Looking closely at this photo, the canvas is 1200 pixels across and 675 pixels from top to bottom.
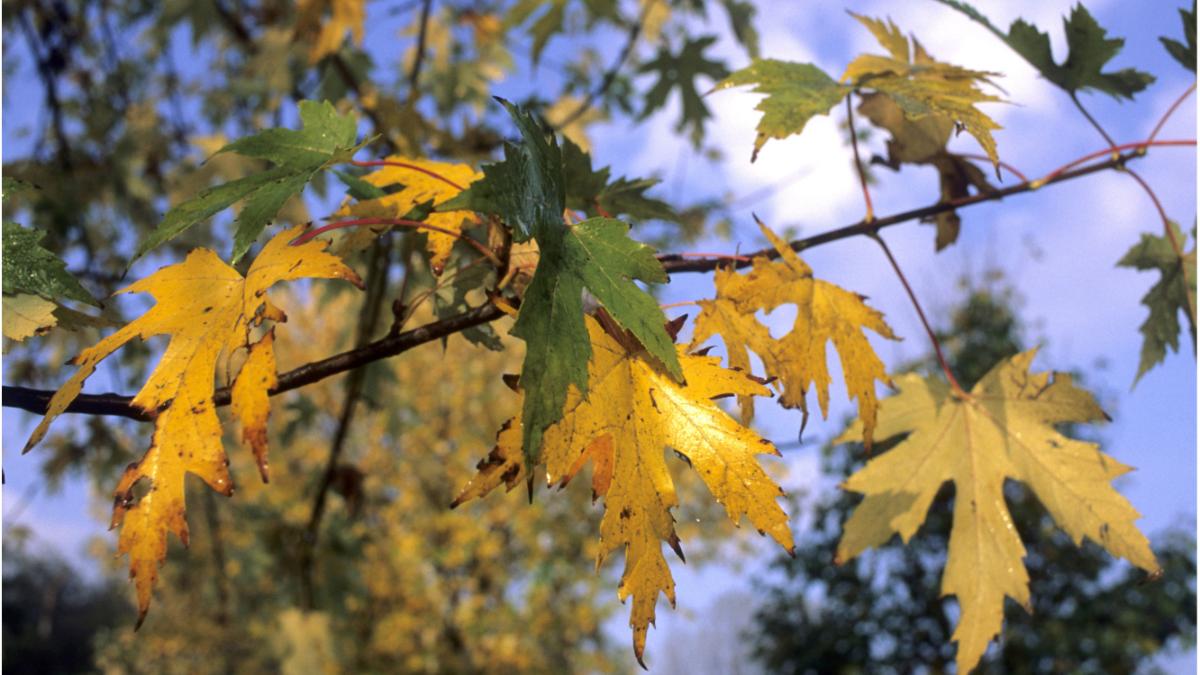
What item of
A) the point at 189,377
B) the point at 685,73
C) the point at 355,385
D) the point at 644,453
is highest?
the point at 685,73

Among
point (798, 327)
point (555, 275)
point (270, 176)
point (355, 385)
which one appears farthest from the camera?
point (355, 385)

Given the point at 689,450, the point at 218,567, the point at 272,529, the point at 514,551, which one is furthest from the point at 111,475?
the point at 514,551

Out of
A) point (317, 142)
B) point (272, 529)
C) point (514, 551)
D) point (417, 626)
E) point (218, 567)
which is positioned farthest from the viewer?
point (514, 551)

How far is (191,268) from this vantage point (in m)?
0.70

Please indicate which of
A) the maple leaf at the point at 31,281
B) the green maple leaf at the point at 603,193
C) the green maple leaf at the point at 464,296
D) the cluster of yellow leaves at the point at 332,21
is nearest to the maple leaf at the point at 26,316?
the maple leaf at the point at 31,281

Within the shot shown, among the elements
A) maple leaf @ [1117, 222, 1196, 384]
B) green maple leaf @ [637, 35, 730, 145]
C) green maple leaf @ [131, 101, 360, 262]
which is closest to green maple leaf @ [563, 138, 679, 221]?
green maple leaf @ [131, 101, 360, 262]

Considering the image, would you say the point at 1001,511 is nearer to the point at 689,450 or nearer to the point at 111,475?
the point at 689,450

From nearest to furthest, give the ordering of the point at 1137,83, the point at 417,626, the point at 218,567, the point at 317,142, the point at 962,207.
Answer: the point at 317,142 < the point at 962,207 < the point at 1137,83 < the point at 218,567 < the point at 417,626

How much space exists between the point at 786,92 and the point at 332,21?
1.66 m

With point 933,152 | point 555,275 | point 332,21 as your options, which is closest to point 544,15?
point 332,21

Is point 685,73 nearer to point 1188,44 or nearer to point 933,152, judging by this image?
point 933,152

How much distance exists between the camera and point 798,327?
0.84 metres

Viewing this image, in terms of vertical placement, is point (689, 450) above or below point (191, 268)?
below

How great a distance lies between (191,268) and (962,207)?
734mm
